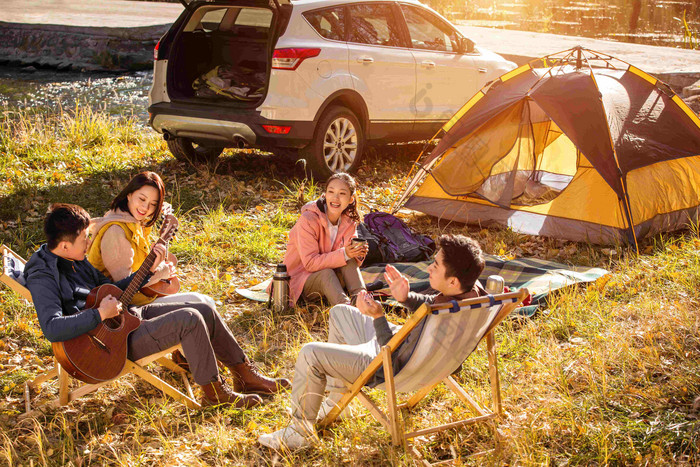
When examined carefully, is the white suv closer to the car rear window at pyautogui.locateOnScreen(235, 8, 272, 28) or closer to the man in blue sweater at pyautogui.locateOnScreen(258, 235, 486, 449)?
the car rear window at pyautogui.locateOnScreen(235, 8, 272, 28)

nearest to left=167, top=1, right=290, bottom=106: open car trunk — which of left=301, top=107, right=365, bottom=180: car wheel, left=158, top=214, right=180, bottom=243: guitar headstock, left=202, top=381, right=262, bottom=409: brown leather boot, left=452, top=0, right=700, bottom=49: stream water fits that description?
left=301, top=107, right=365, bottom=180: car wheel

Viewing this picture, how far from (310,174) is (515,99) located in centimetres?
226

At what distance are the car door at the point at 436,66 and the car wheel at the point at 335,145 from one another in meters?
0.92

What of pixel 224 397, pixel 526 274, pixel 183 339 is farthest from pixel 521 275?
pixel 183 339

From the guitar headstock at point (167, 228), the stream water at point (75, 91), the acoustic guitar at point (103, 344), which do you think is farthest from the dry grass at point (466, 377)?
the stream water at point (75, 91)

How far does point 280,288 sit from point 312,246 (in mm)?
352

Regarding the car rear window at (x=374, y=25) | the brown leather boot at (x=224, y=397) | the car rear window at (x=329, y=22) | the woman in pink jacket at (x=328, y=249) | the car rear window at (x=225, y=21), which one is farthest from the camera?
the car rear window at (x=225, y=21)

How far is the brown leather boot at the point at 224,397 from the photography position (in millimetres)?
3531

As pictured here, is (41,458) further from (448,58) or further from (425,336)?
(448,58)

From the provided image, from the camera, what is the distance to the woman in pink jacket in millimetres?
4703

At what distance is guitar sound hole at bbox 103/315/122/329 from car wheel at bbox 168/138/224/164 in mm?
4730

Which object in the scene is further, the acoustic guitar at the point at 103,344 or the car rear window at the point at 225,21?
the car rear window at the point at 225,21

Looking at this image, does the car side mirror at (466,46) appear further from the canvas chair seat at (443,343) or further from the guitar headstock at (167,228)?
the canvas chair seat at (443,343)

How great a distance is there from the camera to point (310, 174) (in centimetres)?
752
